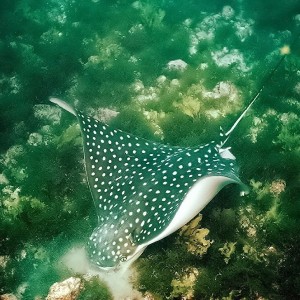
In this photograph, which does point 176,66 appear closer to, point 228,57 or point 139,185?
point 228,57

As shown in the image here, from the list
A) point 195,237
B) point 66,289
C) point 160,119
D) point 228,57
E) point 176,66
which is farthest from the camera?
point 228,57

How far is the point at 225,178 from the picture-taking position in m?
3.40

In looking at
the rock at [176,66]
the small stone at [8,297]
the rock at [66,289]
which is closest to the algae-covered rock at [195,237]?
the rock at [66,289]

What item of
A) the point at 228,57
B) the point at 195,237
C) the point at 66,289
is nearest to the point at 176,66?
the point at 228,57

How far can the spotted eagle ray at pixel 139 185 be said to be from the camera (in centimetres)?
341

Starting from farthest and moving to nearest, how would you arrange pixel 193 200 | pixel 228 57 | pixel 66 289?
pixel 228 57, pixel 66 289, pixel 193 200

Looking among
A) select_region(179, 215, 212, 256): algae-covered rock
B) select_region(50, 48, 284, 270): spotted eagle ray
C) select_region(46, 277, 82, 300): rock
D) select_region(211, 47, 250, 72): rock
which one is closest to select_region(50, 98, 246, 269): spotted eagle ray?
select_region(50, 48, 284, 270): spotted eagle ray

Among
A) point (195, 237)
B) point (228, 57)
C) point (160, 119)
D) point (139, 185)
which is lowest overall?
point (228, 57)

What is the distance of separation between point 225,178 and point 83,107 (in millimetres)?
5523

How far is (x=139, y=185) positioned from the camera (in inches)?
161

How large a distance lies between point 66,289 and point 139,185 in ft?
5.56

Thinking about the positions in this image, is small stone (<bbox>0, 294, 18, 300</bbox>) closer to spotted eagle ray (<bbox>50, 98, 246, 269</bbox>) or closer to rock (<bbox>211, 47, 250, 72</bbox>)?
spotted eagle ray (<bbox>50, 98, 246, 269</bbox>)

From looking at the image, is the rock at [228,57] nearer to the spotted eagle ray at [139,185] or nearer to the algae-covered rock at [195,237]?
the spotted eagle ray at [139,185]

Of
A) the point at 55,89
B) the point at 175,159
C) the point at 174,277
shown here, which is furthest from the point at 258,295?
the point at 55,89
